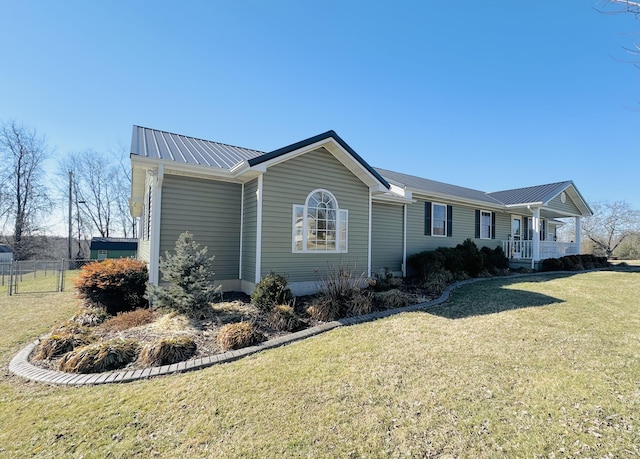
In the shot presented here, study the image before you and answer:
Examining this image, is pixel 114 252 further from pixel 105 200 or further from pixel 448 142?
pixel 448 142

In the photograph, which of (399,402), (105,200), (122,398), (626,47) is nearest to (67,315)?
(122,398)

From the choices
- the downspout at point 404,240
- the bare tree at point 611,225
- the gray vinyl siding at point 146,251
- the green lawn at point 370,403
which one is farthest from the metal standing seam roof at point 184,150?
the bare tree at point 611,225

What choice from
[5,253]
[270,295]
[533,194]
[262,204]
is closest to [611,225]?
[533,194]

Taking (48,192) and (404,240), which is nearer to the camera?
(404,240)

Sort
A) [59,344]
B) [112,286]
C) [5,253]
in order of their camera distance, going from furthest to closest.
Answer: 1. [5,253]
2. [112,286]
3. [59,344]

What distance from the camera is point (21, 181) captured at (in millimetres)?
28109

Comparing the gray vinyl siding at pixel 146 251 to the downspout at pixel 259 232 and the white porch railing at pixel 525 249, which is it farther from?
the white porch railing at pixel 525 249

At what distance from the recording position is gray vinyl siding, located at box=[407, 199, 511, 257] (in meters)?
13.1

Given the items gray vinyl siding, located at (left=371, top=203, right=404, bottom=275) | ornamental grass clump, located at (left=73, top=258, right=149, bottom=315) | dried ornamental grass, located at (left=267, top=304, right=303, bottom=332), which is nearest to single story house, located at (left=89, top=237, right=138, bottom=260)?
ornamental grass clump, located at (left=73, top=258, right=149, bottom=315)

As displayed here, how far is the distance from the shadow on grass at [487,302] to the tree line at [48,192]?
109ft

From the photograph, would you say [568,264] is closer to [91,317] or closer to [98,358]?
[98,358]

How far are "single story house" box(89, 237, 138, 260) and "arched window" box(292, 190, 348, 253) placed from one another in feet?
85.3

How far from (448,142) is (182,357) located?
751 inches

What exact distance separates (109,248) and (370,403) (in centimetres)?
3358
